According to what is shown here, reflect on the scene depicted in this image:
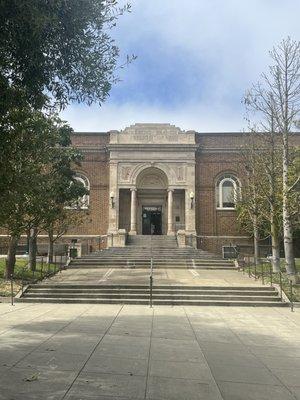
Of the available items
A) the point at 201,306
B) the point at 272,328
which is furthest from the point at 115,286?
the point at 272,328

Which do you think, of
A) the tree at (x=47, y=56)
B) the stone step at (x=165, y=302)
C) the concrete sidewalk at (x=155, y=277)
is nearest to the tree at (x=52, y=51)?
the tree at (x=47, y=56)

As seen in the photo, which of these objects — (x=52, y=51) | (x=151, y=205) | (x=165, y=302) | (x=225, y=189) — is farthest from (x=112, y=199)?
(x=52, y=51)

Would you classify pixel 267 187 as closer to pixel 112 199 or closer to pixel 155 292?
pixel 155 292

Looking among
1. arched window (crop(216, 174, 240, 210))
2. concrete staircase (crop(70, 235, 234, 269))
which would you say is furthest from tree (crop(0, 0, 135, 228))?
arched window (crop(216, 174, 240, 210))

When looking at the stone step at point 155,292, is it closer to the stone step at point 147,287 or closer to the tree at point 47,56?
the stone step at point 147,287

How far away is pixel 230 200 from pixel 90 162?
1144cm

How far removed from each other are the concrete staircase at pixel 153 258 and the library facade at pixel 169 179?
444 centimetres

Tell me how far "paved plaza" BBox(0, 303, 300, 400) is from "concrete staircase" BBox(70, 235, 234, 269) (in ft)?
40.4

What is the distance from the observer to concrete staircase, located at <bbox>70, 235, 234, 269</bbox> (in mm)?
25422

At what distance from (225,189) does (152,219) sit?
6.41 metres

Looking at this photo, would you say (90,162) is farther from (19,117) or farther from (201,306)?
(19,117)

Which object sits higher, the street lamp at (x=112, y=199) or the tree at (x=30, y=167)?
the street lamp at (x=112, y=199)

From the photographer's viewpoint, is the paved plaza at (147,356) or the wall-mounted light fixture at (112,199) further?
the wall-mounted light fixture at (112,199)

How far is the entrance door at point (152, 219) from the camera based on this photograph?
37.7 meters
